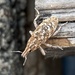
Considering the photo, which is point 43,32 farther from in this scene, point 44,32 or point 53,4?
point 53,4

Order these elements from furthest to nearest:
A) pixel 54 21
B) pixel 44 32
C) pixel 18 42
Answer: pixel 18 42
pixel 44 32
pixel 54 21

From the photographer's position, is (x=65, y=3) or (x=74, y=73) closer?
(x=65, y=3)

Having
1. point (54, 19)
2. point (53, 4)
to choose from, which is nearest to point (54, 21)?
point (54, 19)

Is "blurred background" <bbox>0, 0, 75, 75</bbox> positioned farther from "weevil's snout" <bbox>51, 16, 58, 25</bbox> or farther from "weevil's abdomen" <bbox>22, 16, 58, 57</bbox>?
"weevil's snout" <bbox>51, 16, 58, 25</bbox>

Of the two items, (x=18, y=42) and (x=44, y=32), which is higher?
(x=44, y=32)

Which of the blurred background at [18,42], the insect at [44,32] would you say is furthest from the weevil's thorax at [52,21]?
the blurred background at [18,42]

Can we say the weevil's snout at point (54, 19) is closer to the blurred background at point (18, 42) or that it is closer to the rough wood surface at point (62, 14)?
the rough wood surface at point (62, 14)

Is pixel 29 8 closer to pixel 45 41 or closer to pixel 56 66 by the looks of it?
pixel 56 66

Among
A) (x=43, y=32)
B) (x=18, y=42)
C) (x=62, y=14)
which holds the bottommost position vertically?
(x=18, y=42)

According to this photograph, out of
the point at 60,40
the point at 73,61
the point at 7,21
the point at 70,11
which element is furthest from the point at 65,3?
the point at 73,61
